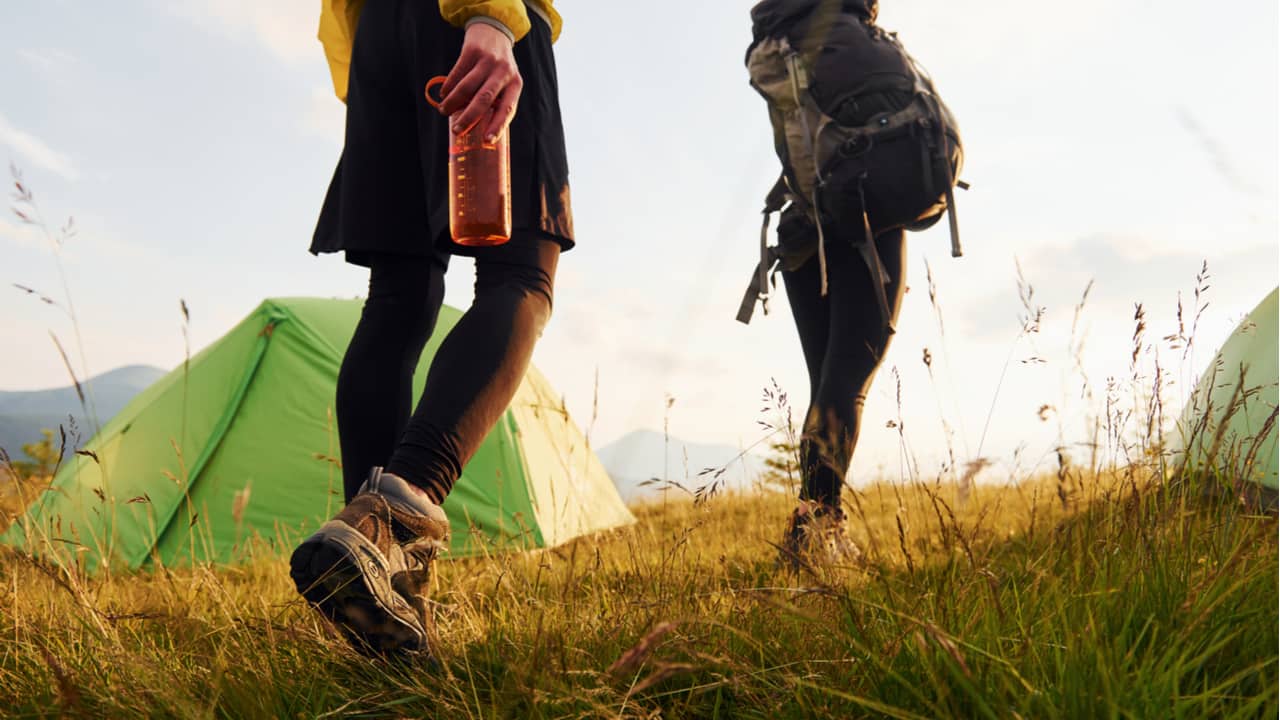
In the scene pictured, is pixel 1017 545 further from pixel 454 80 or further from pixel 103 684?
pixel 103 684

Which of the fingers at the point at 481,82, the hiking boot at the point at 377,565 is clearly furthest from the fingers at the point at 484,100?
the hiking boot at the point at 377,565

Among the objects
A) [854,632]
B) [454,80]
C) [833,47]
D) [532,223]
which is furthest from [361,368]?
[833,47]

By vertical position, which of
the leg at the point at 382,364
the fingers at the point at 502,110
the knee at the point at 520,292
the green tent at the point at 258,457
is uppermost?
the fingers at the point at 502,110

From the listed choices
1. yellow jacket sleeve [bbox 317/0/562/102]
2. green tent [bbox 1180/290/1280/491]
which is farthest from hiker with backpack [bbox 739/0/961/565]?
green tent [bbox 1180/290/1280/491]

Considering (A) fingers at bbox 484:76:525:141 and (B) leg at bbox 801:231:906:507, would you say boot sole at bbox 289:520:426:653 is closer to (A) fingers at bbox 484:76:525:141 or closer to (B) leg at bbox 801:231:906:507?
(A) fingers at bbox 484:76:525:141

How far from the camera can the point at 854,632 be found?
3.55ft

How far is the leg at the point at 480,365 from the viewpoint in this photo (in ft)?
4.07

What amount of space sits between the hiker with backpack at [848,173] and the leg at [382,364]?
1120mm

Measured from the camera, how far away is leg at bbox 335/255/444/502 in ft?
4.92

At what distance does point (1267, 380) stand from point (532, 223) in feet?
10.9

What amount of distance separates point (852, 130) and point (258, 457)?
293 cm

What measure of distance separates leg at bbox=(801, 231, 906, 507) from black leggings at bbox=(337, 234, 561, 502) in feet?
3.55

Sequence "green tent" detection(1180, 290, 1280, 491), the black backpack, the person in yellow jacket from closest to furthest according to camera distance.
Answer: the person in yellow jacket < the black backpack < "green tent" detection(1180, 290, 1280, 491)

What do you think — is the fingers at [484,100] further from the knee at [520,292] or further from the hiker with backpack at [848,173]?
the hiker with backpack at [848,173]
